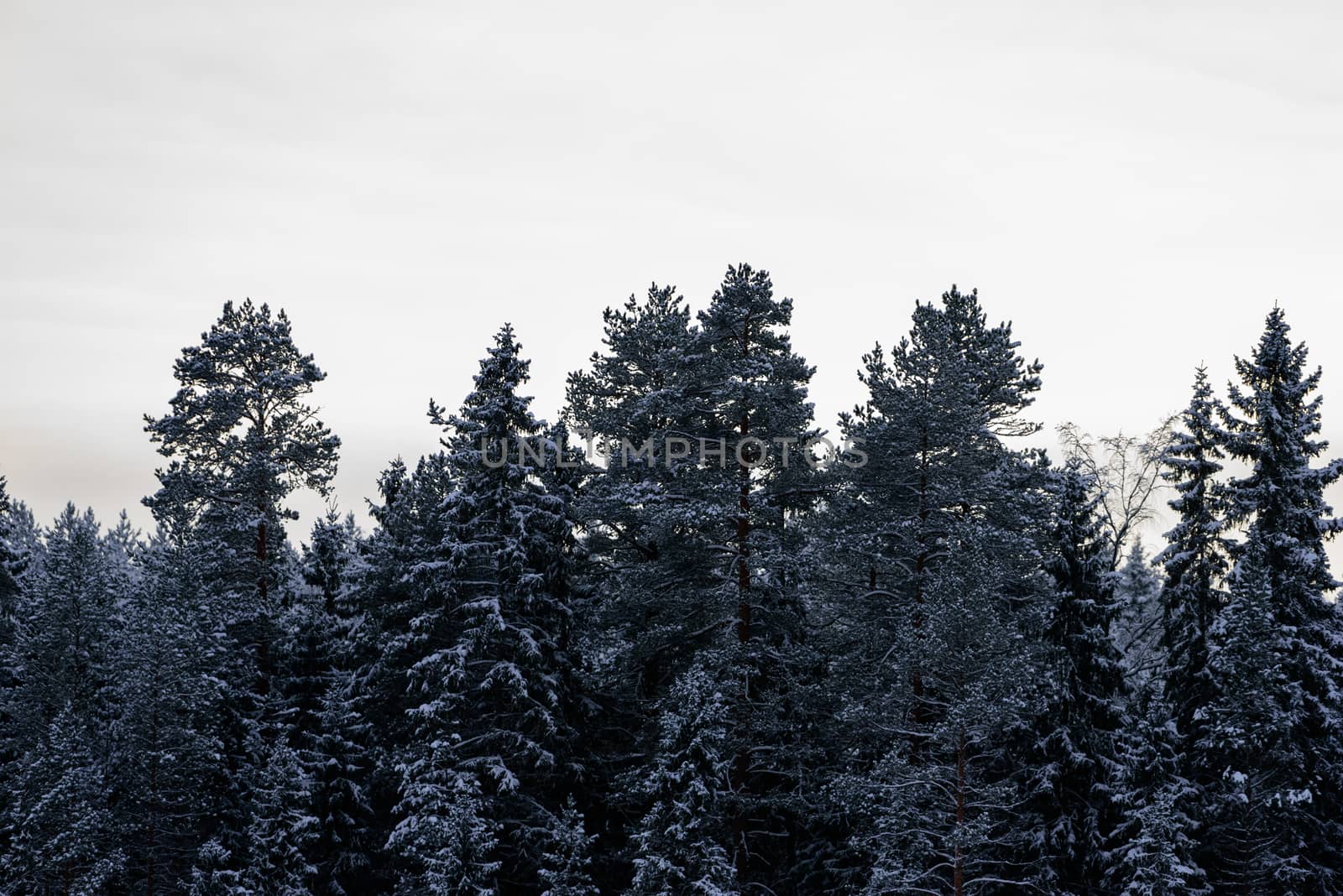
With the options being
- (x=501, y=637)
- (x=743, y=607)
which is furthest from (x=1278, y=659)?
(x=501, y=637)

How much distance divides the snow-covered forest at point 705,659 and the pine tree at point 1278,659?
0.31 feet

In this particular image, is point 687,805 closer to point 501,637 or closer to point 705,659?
point 705,659

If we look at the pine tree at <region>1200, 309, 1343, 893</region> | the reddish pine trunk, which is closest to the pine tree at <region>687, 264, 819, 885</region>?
the reddish pine trunk

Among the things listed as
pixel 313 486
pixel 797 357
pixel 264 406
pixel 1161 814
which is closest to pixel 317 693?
pixel 313 486

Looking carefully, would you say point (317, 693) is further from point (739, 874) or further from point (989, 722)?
point (989, 722)

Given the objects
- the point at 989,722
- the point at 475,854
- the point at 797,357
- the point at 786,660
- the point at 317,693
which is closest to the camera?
the point at 989,722

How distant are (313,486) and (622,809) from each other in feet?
45.0

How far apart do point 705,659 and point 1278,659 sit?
1275 centimetres

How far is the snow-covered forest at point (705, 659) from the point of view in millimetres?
24328

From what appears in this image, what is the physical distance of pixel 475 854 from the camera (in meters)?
25.9

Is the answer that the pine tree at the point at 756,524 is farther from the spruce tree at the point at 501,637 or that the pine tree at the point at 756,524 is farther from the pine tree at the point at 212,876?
the pine tree at the point at 212,876

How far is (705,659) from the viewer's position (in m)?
27.6

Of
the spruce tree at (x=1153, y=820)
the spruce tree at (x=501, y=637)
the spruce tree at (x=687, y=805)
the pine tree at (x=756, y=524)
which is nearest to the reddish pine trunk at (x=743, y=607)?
the pine tree at (x=756, y=524)

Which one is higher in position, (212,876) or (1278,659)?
(1278,659)
